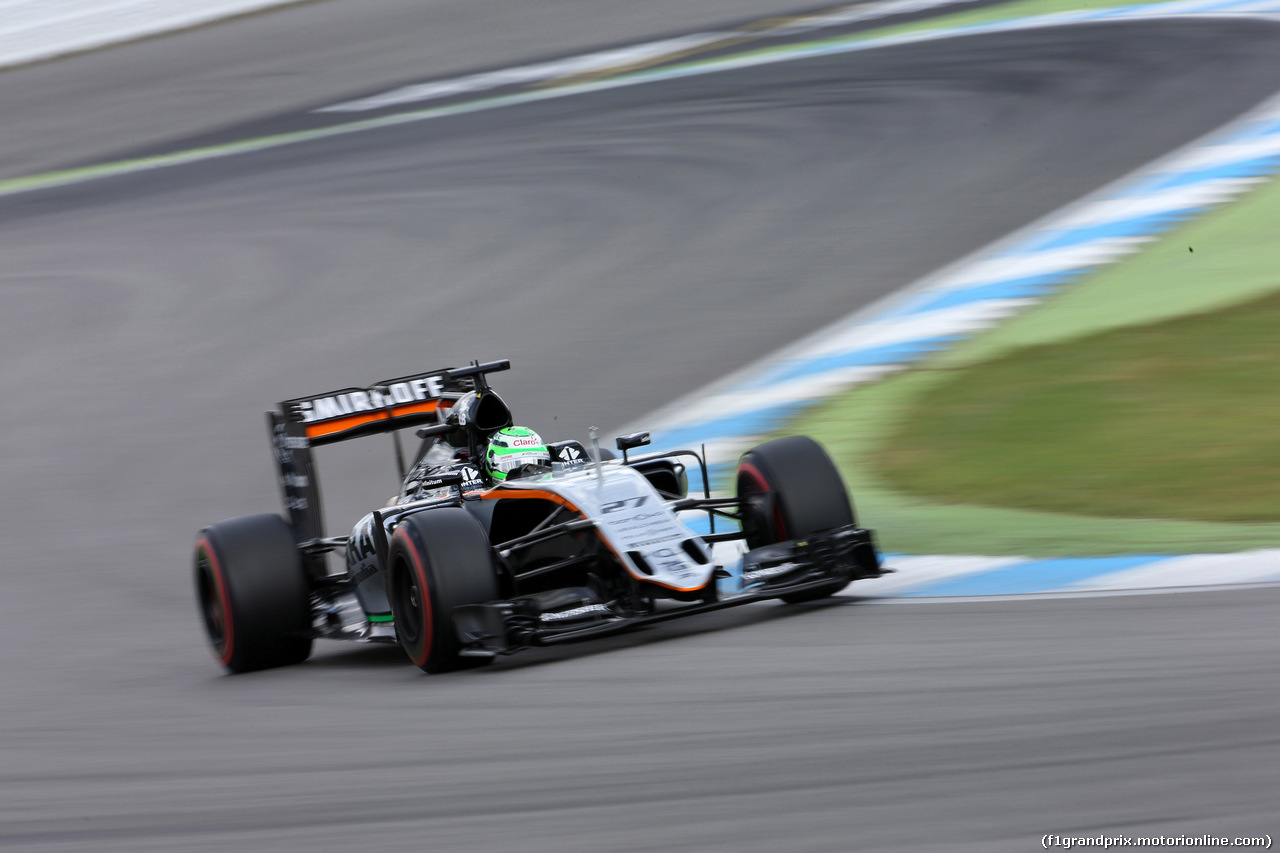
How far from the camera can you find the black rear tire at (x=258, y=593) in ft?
26.1

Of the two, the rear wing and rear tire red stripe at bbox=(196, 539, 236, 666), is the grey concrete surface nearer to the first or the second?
the rear wing

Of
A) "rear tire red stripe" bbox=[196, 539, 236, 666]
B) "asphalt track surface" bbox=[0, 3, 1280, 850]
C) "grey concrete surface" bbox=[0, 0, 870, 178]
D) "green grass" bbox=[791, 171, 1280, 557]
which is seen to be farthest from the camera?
"grey concrete surface" bbox=[0, 0, 870, 178]

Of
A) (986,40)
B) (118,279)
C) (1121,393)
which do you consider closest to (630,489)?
(1121,393)

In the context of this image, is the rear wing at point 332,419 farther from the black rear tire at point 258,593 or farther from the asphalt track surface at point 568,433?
the asphalt track surface at point 568,433

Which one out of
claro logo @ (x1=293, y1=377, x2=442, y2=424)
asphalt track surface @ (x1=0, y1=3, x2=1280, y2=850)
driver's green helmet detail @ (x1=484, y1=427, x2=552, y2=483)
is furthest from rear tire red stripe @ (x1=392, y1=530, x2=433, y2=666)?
claro logo @ (x1=293, y1=377, x2=442, y2=424)

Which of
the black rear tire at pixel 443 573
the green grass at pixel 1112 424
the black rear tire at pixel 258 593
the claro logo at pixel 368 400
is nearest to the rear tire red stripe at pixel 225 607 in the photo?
the black rear tire at pixel 258 593

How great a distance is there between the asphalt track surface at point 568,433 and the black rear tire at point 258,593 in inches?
6.8

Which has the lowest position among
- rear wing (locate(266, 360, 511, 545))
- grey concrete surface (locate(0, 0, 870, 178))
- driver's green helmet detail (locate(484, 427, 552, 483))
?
driver's green helmet detail (locate(484, 427, 552, 483))

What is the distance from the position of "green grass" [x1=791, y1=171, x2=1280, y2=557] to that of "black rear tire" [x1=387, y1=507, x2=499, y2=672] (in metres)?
2.48

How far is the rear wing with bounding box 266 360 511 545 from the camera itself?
875 centimetres

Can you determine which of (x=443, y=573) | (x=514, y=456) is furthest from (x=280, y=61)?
Answer: (x=443, y=573)

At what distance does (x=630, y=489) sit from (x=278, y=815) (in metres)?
2.55

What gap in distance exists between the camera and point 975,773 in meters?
4.48

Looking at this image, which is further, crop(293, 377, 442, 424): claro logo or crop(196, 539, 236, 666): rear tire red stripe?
crop(293, 377, 442, 424): claro logo
